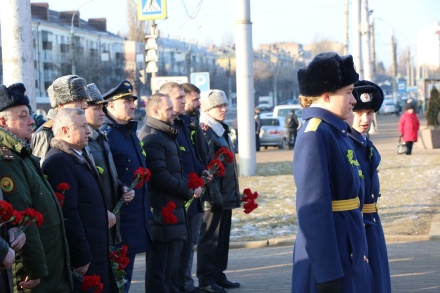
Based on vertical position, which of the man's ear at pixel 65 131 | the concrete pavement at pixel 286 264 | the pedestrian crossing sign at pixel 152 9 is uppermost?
the pedestrian crossing sign at pixel 152 9

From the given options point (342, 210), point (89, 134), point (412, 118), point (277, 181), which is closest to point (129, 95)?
point (89, 134)

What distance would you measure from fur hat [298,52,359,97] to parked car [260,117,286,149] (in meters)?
32.3

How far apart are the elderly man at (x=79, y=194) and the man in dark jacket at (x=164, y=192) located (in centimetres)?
140

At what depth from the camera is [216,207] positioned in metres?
9.68

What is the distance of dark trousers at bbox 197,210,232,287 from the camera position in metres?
9.67

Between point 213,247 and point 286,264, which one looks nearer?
point 213,247

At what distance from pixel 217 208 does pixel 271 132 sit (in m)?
28.2

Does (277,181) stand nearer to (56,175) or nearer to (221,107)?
(221,107)

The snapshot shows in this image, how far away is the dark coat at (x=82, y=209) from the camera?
21.0ft

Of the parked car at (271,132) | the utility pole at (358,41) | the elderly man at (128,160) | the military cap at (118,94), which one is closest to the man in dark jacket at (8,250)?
the elderly man at (128,160)

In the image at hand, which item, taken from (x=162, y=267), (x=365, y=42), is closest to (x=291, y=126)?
(x=365, y=42)

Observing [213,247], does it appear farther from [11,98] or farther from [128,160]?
[11,98]

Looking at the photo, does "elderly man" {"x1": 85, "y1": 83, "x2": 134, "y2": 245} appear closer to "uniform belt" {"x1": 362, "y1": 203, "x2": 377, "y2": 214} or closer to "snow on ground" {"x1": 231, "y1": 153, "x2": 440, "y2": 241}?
"uniform belt" {"x1": 362, "y1": 203, "x2": 377, "y2": 214}

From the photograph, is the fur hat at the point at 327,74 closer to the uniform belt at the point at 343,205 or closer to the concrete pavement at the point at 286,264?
the uniform belt at the point at 343,205
